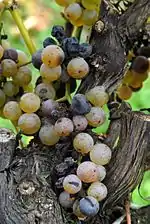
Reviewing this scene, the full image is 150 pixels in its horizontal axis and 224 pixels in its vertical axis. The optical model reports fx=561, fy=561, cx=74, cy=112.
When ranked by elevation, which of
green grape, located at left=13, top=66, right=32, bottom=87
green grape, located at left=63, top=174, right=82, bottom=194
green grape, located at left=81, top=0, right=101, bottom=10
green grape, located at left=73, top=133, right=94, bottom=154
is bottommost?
green grape, located at left=63, top=174, right=82, bottom=194

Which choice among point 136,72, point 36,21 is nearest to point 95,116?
point 136,72

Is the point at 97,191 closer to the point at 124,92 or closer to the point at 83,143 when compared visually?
the point at 83,143

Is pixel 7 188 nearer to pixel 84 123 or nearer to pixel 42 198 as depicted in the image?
pixel 42 198

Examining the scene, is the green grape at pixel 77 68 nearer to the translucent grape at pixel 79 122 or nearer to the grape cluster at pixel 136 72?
the translucent grape at pixel 79 122

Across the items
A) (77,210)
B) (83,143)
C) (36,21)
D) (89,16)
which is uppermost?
(89,16)

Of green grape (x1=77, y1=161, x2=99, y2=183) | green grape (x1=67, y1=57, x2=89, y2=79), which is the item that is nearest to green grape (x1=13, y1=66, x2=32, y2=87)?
green grape (x1=67, y1=57, x2=89, y2=79)

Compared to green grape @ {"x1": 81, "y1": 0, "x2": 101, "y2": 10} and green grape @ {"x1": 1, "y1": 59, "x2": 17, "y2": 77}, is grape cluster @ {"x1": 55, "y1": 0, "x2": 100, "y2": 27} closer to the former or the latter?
green grape @ {"x1": 81, "y1": 0, "x2": 101, "y2": 10}

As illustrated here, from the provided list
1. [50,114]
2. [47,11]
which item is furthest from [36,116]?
[47,11]
